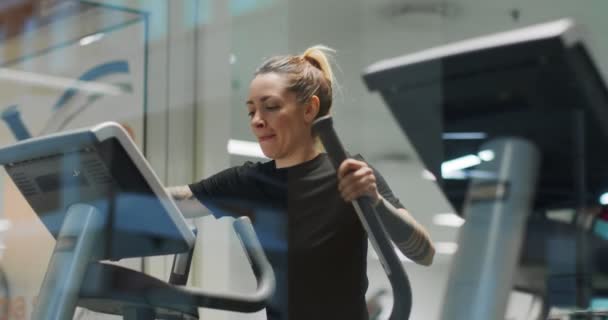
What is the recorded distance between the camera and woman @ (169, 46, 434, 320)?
83.7 inches

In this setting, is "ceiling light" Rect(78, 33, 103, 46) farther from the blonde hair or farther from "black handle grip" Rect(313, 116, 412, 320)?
"black handle grip" Rect(313, 116, 412, 320)

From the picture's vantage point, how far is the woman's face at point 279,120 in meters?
2.28

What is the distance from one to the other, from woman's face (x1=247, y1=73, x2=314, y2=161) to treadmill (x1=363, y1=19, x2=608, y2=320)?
901mm

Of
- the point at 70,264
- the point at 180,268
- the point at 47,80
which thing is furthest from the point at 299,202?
the point at 47,80

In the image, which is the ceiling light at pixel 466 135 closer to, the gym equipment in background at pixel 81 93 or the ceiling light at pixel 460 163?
the ceiling light at pixel 460 163

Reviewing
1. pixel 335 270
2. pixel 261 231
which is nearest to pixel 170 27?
pixel 261 231

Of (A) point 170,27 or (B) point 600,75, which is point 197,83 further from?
(B) point 600,75

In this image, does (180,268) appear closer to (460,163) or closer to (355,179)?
(355,179)

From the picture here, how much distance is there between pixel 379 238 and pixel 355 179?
5.3 inches

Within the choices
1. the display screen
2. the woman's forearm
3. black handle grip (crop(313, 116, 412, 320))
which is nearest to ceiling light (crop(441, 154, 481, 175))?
black handle grip (crop(313, 116, 412, 320))

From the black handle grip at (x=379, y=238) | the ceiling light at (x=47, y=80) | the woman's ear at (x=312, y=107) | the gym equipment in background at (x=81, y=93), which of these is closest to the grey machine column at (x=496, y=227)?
the black handle grip at (x=379, y=238)

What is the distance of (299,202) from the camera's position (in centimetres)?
237

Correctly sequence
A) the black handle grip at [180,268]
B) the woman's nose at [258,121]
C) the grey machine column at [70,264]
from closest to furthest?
the grey machine column at [70,264] → the woman's nose at [258,121] → the black handle grip at [180,268]

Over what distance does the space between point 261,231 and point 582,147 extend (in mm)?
1335
